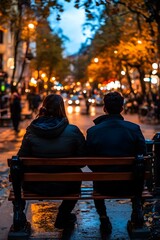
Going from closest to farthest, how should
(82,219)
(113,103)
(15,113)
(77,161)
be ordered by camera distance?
1. (77,161)
2. (113,103)
3. (82,219)
4. (15,113)

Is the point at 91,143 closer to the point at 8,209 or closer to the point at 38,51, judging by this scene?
the point at 8,209

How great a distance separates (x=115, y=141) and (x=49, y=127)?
760 mm

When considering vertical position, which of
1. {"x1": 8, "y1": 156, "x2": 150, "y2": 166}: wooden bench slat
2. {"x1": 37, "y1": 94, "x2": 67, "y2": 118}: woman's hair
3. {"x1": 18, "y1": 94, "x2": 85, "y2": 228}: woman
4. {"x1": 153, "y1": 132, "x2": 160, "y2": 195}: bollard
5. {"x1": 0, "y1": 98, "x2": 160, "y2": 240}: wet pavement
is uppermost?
{"x1": 37, "y1": 94, "x2": 67, "y2": 118}: woman's hair

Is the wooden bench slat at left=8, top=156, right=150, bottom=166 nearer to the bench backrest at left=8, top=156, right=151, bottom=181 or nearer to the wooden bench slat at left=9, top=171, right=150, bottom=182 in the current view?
the bench backrest at left=8, top=156, right=151, bottom=181

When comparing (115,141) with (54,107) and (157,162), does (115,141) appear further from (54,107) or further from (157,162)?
(157,162)

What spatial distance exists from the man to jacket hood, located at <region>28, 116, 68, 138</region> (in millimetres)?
386

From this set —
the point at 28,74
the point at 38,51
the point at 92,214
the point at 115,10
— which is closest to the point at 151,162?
the point at 92,214

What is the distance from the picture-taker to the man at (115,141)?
19.9ft

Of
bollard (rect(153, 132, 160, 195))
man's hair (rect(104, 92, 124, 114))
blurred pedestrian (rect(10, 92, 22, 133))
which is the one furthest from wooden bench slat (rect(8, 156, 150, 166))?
blurred pedestrian (rect(10, 92, 22, 133))

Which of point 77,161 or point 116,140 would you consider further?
point 116,140

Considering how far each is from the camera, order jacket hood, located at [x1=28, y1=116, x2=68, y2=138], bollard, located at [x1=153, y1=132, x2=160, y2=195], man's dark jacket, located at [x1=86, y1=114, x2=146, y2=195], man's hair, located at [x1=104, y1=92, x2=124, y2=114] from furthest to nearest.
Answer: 1. bollard, located at [x1=153, y1=132, x2=160, y2=195]
2. man's hair, located at [x1=104, y1=92, x2=124, y2=114]
3. man's dark jacket, located at [x1=86, y1=114, x2=146, y2=195]
4. jacket hood, located at [x1=28, y1=116, x2=68, y2=138]

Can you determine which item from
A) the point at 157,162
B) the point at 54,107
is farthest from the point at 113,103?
the point at 157,162

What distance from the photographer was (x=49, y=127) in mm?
6031

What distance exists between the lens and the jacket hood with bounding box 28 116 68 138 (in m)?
6.00
